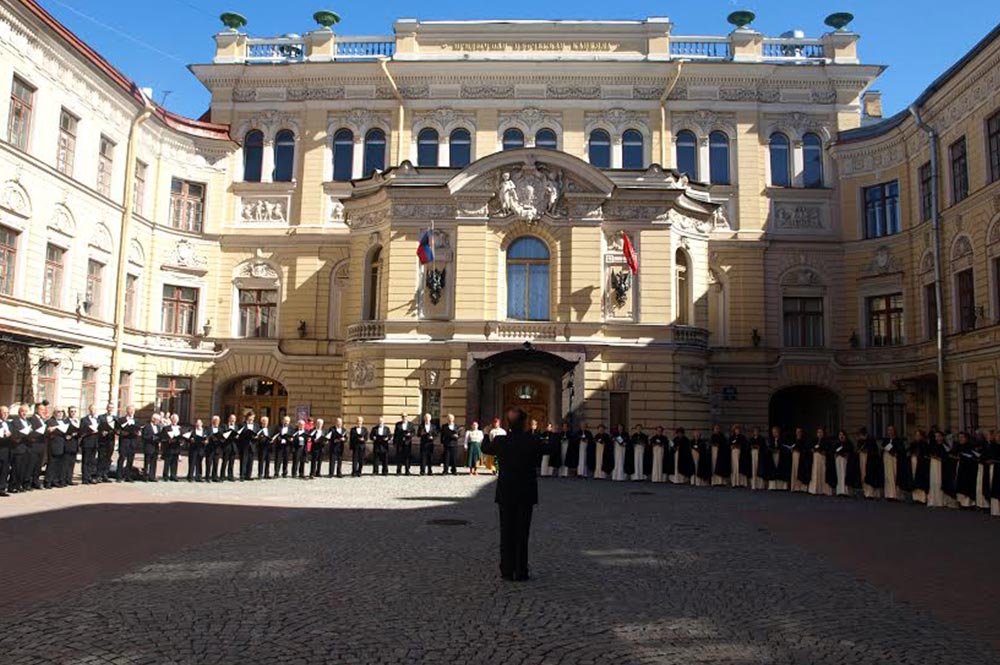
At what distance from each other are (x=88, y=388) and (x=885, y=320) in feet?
95.8

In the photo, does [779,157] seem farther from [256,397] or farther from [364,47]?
[256,397]

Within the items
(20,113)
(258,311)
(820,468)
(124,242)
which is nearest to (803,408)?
(820,468)

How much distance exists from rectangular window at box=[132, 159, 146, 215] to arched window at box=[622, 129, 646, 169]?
19051mm

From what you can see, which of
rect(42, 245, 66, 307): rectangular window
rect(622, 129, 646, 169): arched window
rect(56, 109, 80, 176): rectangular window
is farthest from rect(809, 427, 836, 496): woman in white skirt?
rect(56, 109, 80, 176): rectangular window

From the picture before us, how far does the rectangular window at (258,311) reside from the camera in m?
34.6

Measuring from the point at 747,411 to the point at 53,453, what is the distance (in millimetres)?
24372

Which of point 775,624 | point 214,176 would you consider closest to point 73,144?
point 214,176

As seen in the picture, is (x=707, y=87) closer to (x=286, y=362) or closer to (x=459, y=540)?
(x=286, y=362)

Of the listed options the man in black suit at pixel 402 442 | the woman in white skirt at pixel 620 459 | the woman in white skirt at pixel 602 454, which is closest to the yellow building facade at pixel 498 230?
the woman in white skirt at pixel 602 454

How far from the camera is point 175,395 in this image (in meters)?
33.2

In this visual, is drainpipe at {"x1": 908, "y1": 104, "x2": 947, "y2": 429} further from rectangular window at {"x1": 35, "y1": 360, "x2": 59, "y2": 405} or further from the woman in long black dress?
rectangular window at {"x1": 35, "y1": 360, "x2": 59, "y2": 405}

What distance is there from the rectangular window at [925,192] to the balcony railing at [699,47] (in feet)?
31.6

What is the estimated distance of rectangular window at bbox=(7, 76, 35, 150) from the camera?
2422cm

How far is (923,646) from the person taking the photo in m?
6.85
